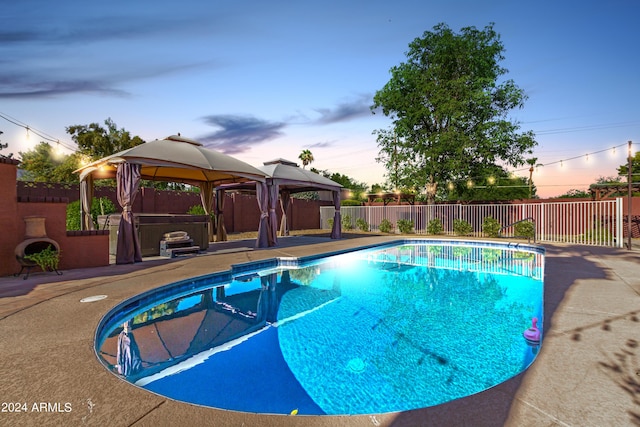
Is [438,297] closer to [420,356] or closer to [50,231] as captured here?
[420,356]

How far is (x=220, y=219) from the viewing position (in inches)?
531

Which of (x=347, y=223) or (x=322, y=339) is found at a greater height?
(x=347, y=223)

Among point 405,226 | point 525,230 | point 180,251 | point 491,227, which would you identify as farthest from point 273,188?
point 525,230

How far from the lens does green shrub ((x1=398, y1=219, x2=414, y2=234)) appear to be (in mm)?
17641

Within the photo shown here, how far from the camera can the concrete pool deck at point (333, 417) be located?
1.76m

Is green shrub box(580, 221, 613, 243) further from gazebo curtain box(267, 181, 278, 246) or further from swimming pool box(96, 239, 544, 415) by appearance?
gazebo curtain box(267, 181, 278, 246)

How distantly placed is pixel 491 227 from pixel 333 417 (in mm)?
15880

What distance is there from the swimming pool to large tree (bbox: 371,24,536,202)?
433 inches

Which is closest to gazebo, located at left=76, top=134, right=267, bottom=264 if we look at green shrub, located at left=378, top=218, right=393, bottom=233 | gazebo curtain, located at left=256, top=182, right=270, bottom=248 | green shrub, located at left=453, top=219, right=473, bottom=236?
gazebo curtain, located at left=256, top=182, right=270, bottom=248

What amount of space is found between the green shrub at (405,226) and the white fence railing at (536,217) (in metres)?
0.70

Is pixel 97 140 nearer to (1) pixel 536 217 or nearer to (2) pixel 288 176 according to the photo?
(2) pixel 288 176

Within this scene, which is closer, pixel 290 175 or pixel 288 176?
pixel 288 176

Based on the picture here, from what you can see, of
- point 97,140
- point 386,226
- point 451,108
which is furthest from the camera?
point 97,140

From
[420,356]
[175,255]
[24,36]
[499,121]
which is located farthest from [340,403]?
[499,121]
